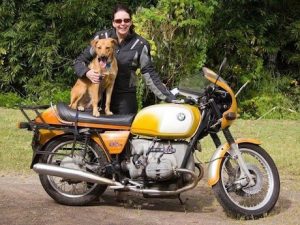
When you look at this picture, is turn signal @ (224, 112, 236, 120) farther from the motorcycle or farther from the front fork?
the front fork

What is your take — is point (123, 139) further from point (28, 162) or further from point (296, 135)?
point (296, 135)

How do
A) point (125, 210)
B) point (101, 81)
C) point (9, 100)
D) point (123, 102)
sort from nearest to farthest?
point (125, 210)
point (101, 81)
point (123, 102)
point (9, 100)

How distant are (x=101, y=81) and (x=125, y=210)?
1193 millimetres

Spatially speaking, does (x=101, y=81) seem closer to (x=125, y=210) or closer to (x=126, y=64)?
(x=126, y=64)

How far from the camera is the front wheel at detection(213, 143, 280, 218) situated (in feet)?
17.0

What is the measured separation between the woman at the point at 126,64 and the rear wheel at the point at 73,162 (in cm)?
63

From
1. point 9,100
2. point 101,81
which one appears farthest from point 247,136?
point 9,100

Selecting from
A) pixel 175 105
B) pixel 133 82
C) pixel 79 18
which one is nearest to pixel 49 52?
pixel 79 18

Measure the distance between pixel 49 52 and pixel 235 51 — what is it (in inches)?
158

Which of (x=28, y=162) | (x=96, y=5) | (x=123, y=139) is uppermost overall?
(x=96, y=5)

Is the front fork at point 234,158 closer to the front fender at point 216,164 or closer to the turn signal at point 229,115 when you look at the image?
the front fender at point 216,164

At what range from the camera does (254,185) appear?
17.1 ft

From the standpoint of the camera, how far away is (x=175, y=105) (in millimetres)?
5203

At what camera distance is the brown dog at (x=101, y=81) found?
5.57 metres
